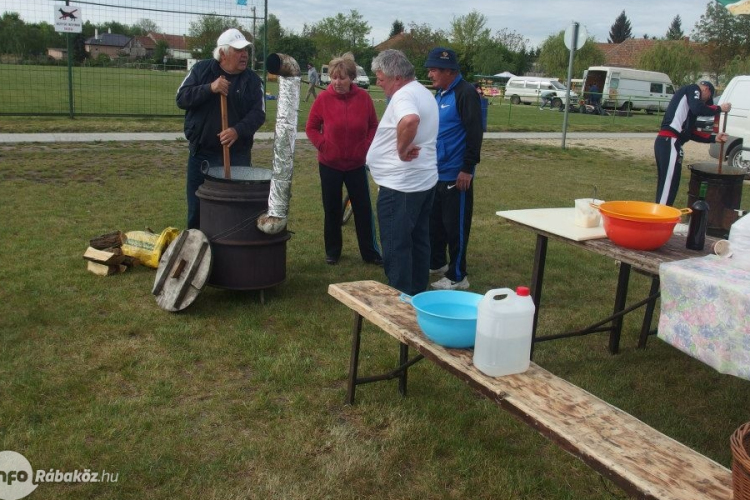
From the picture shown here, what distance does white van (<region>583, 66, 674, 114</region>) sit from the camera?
35938mm

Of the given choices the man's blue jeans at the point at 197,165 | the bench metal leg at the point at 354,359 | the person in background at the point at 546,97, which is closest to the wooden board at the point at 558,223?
the bench metal leg at the point at 354,359

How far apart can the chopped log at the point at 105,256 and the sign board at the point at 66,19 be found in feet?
31.0

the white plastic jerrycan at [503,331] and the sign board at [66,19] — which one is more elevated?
the sign board at [66,19]

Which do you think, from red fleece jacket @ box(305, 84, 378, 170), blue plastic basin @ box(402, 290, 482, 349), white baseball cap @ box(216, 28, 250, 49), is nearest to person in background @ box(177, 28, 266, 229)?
white baseball cap @ box(216, 28, 250, 49)

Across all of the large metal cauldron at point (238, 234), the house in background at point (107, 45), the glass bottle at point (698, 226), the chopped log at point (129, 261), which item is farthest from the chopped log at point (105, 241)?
the house in background at point (107, 45)

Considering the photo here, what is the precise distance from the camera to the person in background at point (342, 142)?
555 centimetres

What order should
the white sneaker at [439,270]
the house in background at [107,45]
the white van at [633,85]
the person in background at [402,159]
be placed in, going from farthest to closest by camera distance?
the white van at [633,85] < the house in background at [107,45] < the white sneaker at [439,270] < the person in background at [402,159]

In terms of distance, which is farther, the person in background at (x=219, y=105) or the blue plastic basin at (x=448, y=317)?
the person in background at (x=219, y=105)

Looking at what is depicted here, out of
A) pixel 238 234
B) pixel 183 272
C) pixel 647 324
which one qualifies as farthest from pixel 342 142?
pixel 647 324

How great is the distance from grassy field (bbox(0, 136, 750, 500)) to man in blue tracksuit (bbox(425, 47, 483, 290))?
0.47 metres

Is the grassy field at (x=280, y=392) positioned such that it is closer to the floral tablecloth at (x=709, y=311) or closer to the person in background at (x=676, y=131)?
the floral tablecloth at (x=709, y=311)

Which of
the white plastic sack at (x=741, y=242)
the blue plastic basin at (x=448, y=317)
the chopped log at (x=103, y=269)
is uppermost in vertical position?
the white plastic sack at (x=741, y=242)

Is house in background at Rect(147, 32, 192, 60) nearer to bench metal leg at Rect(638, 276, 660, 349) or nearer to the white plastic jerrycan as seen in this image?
bench metal leg at Rect(638, 276, 660, 349)

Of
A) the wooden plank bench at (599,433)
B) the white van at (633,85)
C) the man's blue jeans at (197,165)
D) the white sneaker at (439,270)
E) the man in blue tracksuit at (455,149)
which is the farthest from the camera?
the white van at (633,85)
